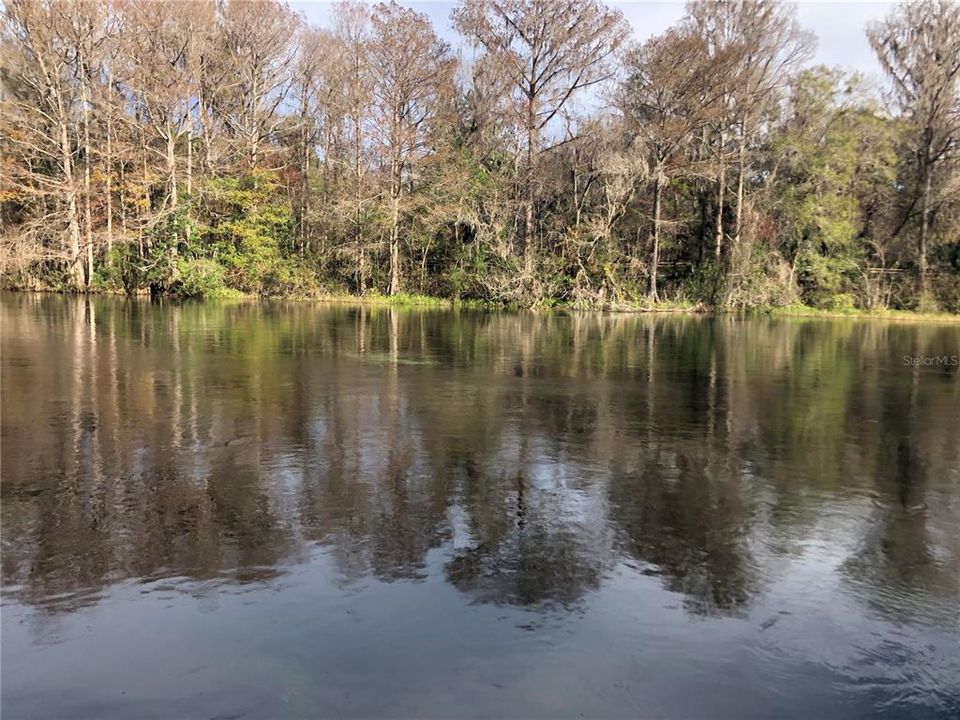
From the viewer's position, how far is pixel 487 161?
1502 inches

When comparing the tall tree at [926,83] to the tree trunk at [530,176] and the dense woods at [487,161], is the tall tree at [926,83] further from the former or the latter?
the tree trunk at [530,176]

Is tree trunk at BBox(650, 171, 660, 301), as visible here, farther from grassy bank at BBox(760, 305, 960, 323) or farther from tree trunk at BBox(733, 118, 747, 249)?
grassy bank at BBox(760, 305, 960, 323)

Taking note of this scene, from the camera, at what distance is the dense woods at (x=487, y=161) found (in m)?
33.8

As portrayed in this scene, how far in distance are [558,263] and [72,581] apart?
104 ft

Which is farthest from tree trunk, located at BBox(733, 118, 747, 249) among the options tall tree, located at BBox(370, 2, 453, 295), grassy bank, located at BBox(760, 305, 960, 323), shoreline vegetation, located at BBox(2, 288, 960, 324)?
tall tree, located at BBox(370, 2, 453, 295)

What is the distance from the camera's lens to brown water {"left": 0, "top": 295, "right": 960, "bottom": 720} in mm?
3596

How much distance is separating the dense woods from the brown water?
82.2ft

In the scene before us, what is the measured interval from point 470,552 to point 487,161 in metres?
35.0

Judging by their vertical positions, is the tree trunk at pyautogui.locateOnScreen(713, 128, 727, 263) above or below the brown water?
above

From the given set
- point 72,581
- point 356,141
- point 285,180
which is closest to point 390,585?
point 72,581

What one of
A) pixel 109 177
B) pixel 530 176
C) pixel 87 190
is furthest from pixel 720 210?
pixel 87 190

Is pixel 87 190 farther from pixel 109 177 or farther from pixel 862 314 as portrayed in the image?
pixel 862 314

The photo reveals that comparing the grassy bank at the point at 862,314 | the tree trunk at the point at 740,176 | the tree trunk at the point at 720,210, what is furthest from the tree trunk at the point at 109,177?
the grassy bank at the point at 862,314

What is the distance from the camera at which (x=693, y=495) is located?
6.55 m
